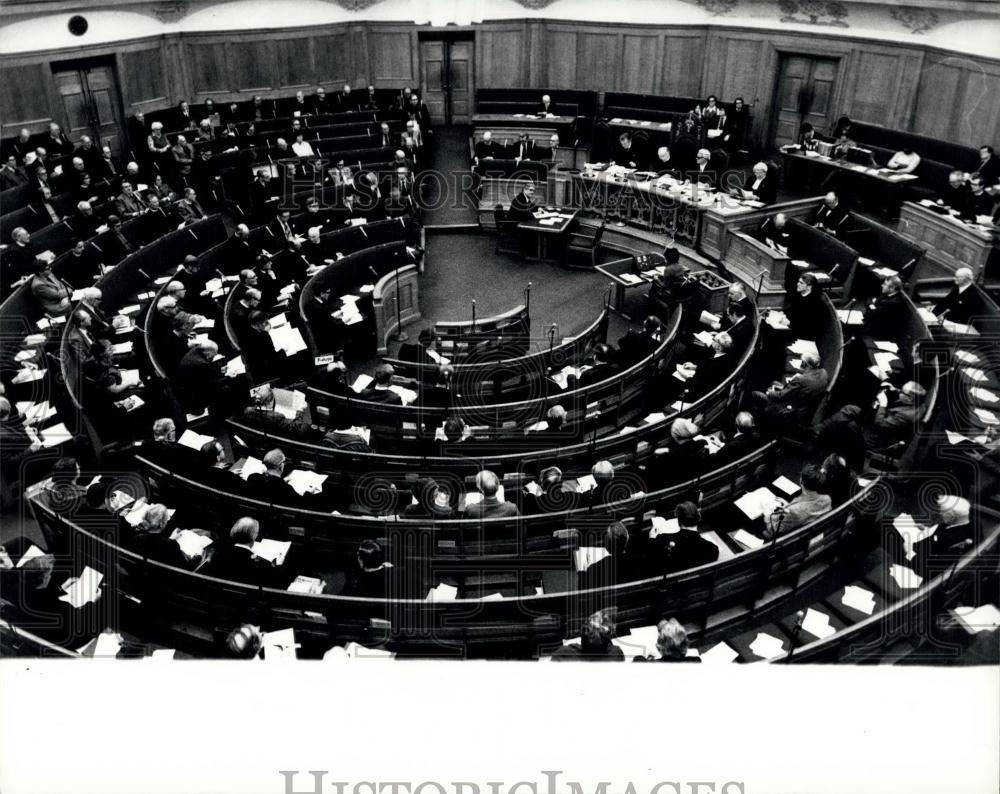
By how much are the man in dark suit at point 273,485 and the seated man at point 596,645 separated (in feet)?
10.7

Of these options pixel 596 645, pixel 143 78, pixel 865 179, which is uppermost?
pixel 143 78

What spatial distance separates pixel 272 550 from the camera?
24.4ft

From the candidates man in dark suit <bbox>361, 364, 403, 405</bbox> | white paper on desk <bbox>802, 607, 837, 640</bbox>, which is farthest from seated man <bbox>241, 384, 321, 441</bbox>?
white paper on desk <bbox>802, 607, 837, 640</bbox>

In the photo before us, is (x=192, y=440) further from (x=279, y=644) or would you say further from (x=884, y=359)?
(x=884, y=359)

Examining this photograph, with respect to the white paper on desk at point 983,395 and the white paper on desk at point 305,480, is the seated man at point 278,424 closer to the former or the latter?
the white paper on desk at point 305,480

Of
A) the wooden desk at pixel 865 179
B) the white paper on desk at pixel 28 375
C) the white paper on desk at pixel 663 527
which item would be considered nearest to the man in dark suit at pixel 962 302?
the wooden desk at pixel 865 179

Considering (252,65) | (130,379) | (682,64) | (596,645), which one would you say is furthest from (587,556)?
(252,65)

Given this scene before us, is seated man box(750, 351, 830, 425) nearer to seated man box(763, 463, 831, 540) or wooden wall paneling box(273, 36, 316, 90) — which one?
seated man box(763, 463, 831, 540)

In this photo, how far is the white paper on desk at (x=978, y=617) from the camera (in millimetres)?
6305

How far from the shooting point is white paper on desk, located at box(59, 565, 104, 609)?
22.5 ft

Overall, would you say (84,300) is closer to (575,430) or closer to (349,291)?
(349,291)

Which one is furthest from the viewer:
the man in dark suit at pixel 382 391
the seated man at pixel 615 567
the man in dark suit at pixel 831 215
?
the man in dark suit at pixel 831 215

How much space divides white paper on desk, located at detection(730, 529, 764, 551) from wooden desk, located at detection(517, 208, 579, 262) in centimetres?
885

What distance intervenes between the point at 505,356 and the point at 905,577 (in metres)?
6.09
